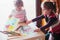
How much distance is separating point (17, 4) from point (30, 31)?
453 mm

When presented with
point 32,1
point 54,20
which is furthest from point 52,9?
point 32,1

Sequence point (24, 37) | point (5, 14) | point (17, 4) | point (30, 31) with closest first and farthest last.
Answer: point (24, 37) → point (30, 31) → point (17, 4) → point (5, 14)

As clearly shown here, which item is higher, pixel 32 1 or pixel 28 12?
pixel 32 1

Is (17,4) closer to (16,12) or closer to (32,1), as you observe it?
(16,12)

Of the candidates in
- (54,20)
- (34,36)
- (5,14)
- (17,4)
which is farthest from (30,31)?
(5,14)

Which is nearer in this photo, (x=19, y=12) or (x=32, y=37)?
(x=32, y=37)

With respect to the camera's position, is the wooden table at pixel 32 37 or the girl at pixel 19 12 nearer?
the wooden table at pixel 32 37

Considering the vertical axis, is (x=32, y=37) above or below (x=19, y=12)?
below

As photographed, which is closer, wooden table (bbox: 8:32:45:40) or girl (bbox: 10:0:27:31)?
wooden table (bbox: 8:32:45:40)

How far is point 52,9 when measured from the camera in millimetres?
1468

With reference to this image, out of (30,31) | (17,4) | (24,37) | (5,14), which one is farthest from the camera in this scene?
(5,14)

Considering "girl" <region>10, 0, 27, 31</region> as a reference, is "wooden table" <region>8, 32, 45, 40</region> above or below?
below

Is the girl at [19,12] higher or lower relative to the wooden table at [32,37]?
higher

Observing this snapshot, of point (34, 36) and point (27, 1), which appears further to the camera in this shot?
point (27, 1)
